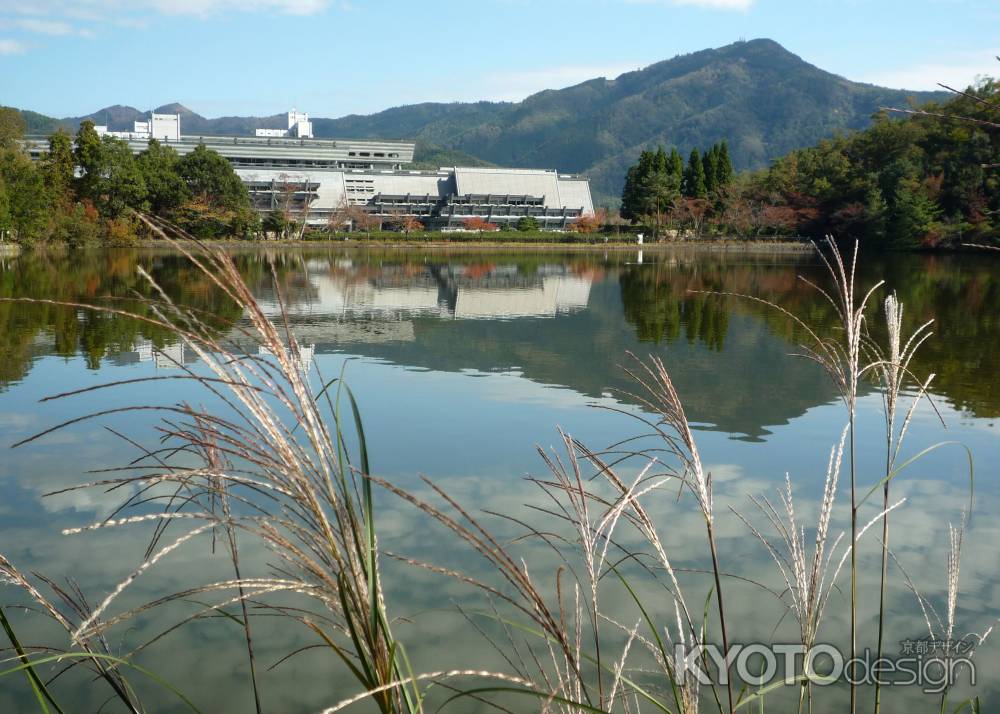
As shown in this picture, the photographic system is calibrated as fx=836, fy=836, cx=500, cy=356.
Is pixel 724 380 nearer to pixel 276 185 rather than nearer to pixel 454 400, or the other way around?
pixel 454 400

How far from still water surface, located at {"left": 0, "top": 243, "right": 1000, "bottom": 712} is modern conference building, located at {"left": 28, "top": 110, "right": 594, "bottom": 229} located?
2068 inches

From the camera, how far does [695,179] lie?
53.2 metres

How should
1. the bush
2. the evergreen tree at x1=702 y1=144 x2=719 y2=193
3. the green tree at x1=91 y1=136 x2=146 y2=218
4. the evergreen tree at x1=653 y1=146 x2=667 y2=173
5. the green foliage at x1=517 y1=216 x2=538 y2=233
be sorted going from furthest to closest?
the green foliage at x1=517 y1=216 x2=538 y2=233 < the evergreen tree at x1=653 y1=146 x2=667 y2=173 < the evergreen tree at x1=702 y1=144 x2=719 y2=193 < the green tree at x1=91 y1=136 x2=146 y2=218 < the bush

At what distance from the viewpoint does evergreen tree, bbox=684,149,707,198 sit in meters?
52.6

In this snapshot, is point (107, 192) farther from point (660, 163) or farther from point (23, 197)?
point (660, 163)

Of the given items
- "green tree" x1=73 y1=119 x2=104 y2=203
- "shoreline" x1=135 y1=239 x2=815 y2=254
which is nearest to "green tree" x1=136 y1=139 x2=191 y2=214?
"shoreline" x1=135 y1=239 x2=815 y2=254

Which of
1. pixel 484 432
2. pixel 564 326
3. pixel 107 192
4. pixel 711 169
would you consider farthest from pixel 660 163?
pixel 484 432

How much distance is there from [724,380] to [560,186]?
6934 centimetres

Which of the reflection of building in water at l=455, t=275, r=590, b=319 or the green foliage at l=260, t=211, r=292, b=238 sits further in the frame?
the green foliage at l=260, t=211, r=292, b=238

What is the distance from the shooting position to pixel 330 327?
13.0 metres

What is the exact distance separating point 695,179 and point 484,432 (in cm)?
4985

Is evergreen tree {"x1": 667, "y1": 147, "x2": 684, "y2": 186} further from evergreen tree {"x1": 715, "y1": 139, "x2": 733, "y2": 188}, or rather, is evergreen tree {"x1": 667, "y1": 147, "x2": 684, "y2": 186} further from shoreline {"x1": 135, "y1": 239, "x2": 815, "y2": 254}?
shoreline {"x1": 135, "y1": 239, "x2": 815, "y2": 254}

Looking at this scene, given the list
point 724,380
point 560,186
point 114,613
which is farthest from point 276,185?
point 114,613

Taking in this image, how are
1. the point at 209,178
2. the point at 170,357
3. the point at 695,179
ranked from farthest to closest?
1. the point at 695,179
2. the point at 209,178
3. the point at 170,357
